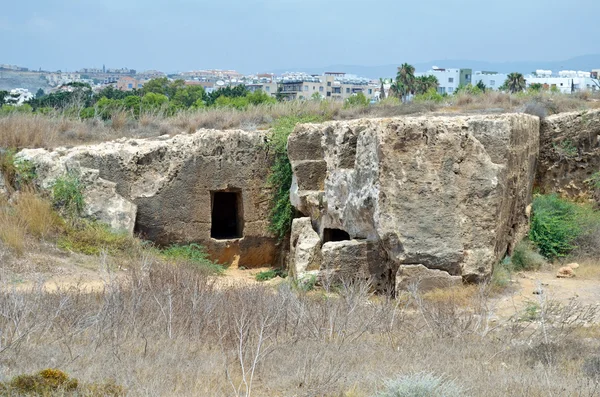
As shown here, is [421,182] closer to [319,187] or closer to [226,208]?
[319,187]

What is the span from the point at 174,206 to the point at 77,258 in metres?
2.09

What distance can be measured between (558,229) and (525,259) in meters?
1.00

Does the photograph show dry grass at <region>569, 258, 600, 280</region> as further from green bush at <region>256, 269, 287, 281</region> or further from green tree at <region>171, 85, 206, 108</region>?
green tree at <region>171, 85, 206, 108</region>

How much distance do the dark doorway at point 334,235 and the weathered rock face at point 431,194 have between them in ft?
3.29

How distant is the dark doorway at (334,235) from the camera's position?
1151cm

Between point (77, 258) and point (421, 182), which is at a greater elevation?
point (421, 182)

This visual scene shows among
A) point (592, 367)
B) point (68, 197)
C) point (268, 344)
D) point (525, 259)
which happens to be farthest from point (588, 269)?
point (68, 197)

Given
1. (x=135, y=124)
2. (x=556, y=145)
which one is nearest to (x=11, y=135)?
(x=135, y=124)

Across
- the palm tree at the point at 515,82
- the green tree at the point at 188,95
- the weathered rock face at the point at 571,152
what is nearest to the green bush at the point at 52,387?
the weathered rock face at the point at 571,152

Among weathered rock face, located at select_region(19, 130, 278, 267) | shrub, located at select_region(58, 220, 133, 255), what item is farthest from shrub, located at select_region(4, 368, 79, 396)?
weathered rock face, located at select_region(19, 130, 278, 267)

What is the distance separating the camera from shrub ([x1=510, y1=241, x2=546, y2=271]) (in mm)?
11094

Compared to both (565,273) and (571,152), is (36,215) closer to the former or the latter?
(565,273)

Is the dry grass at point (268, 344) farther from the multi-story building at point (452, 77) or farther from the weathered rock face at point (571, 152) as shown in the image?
the multi-story building at point (452, 77)

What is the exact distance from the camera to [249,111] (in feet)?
55.4
